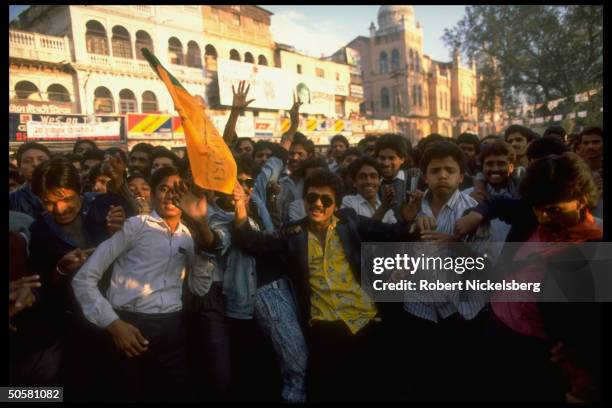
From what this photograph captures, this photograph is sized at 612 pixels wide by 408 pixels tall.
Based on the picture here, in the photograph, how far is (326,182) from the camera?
103 inches

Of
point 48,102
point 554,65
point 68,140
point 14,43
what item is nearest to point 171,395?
point 68,140

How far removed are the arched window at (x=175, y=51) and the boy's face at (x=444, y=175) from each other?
2489 cm

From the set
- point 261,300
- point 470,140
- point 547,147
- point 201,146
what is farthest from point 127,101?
point 547,147

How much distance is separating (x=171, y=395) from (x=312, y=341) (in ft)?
3.19

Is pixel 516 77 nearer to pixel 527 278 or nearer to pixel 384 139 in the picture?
pixel 384 139

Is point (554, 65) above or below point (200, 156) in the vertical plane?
above

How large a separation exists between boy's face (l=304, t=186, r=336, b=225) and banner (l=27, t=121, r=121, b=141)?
53.9 ft

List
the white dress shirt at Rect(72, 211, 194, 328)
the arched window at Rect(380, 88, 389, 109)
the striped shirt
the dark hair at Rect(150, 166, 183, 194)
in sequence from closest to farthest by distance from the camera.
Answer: the white dress shirt at Rect(72, 211, 194, 328) < the striped shirt < the dark hair at Rect(150, 166, 183, 194) < the arched window at Rect(380, 88, 389, 109)

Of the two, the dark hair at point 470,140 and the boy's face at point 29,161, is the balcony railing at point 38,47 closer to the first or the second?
the boy's face at point 29,161

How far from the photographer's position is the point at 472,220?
87.1 inches

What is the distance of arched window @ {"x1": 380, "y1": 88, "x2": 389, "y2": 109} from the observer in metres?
49.9

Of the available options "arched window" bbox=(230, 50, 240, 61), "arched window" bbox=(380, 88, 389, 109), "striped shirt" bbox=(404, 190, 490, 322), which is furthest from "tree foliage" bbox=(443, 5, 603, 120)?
"arched window" bbox=(380, 88, 389, 109)

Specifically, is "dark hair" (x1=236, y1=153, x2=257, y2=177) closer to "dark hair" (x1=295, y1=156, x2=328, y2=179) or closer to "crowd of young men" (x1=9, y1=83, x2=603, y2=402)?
"crowd of young men" (x1=9, y1=83, x2=603, y2=402)

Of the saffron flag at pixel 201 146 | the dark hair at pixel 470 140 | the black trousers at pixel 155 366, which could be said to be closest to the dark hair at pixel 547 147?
the dark hair at pixel 470 140
